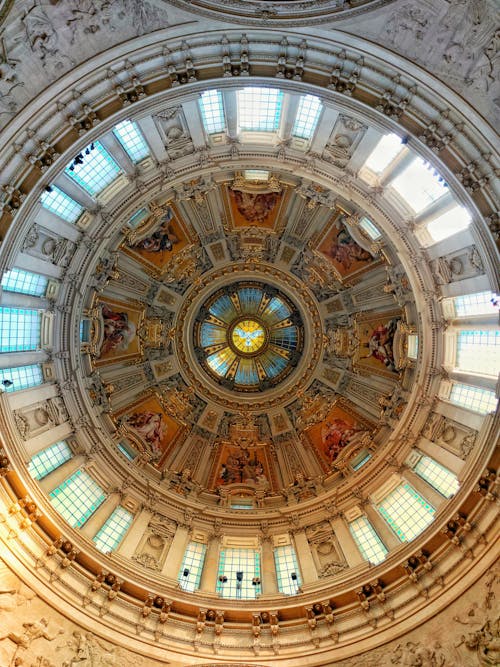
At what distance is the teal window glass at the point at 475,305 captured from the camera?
2244 cm

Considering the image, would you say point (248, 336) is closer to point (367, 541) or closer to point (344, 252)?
point (344, 252)

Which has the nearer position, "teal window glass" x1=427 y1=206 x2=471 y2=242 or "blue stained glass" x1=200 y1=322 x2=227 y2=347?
"teal window glass" x1=427 y1=206 x2=471 y2=242

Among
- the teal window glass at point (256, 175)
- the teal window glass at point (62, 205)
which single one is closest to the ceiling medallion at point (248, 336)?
the teal window glass at point (256, 175)

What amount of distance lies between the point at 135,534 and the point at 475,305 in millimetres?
21690

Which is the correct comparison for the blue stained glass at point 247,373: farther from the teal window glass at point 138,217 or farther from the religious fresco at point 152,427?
the teal window glass at point 138,217

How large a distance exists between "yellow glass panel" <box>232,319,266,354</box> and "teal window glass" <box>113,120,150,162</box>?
1837 cm

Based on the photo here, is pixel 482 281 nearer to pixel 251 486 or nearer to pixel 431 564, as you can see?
pixel 431 564

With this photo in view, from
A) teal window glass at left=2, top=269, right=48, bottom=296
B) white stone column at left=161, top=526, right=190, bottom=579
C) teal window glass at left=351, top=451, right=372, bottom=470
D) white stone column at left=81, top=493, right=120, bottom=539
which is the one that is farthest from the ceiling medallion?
teal window glass at left=2, top=269, right=48, bottom=296

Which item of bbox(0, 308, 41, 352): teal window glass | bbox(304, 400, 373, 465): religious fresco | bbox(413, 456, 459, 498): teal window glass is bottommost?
bbox(413, 456, 459, 498): teal window glass

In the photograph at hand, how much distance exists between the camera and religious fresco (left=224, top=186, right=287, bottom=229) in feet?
105

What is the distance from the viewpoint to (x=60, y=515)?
23.0 m

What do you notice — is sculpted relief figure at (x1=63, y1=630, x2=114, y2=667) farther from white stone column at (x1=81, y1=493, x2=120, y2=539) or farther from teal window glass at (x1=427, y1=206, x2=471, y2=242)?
teal window glass at (x1=427, y1=206, x2=471, y2=242)

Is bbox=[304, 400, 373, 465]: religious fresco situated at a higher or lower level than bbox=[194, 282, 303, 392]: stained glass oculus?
lower

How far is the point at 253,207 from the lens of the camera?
33.2m
